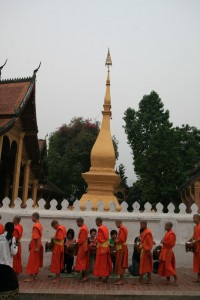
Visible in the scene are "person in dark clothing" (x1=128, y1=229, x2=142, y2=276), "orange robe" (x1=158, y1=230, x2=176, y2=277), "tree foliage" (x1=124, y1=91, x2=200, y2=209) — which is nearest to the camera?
"orange robe" (x1=158, y1=230, x2=176, y2=277)

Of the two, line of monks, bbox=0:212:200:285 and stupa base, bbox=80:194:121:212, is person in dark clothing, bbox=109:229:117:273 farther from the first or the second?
stupa base, bbox=80:194:121:212

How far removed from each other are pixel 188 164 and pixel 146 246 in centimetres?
2515

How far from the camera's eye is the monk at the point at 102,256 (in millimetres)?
7086

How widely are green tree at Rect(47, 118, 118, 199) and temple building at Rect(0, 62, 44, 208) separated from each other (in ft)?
24.6

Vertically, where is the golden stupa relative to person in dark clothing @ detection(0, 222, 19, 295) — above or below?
above

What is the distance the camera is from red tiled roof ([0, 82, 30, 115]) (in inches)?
577

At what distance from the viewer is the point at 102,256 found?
282 inches

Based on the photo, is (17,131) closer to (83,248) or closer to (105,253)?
(83,248)

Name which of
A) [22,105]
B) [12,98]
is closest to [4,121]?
[22,105]

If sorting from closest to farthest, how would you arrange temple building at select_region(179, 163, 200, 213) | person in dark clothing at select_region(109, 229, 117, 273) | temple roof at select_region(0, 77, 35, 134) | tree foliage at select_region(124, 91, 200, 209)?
person in dark clothing at select_region(109, 229, 117, 273), temple roof at select_region(0, 77, 35, 134), temple building at select_region(179, 163, 200, 213), tree foliage at select_region(124, 91, 200, 209)

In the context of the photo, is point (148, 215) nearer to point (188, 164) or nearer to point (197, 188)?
point (197, 188)

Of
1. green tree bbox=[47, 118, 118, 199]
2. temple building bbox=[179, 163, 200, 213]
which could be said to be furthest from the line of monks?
green tree bbox=[47, 118, 118, 199]

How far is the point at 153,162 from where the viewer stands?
23141mm

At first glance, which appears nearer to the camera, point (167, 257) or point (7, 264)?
point (7, 264)
